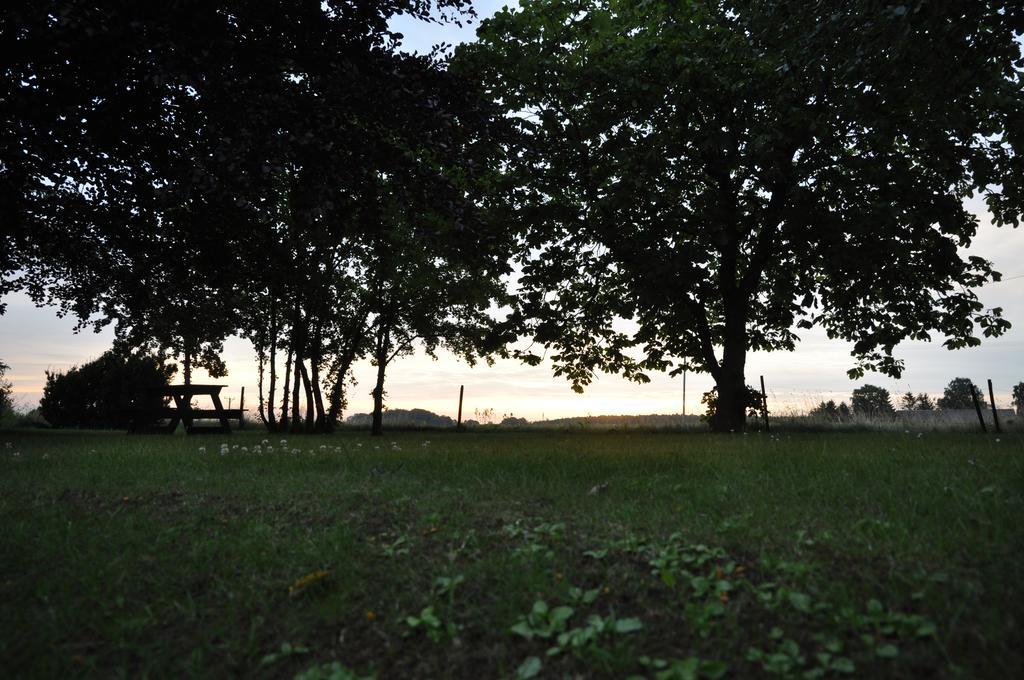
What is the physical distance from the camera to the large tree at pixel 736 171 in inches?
524

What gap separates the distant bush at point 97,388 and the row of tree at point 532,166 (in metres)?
11.6

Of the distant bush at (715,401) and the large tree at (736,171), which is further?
the distant bush at (715,401)

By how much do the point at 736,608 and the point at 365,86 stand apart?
855cm

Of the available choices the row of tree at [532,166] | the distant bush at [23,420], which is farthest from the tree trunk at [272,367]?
the distant bush at [23,420]

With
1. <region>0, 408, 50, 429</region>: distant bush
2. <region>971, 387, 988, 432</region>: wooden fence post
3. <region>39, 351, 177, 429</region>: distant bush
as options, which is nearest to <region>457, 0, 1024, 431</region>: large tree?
<region>971, 387, 988, 432</region>: wooden fence post

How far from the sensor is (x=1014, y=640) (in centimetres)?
342

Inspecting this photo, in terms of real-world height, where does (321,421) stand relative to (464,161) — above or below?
below

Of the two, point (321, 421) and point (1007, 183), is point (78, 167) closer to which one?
point (321, 421)

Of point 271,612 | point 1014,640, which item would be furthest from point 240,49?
point 1014,640

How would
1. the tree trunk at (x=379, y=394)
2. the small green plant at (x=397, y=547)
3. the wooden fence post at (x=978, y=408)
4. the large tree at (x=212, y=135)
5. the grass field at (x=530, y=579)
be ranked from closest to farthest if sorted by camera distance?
the grass field at (x=530, y=579) → the small green plant at (x=397, y=547) → the large tree at (x=212, y=135) → the wooden fence post at (x=978, y=408) → the tree trunk at (x=379, y=394)

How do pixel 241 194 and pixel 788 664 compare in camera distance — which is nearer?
pixel 788 664

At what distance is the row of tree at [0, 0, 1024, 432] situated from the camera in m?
9.30

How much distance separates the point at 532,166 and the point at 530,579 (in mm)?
7942

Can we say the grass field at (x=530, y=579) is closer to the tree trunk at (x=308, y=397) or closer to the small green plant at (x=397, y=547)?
the small green plant at (x=397, y=547)
